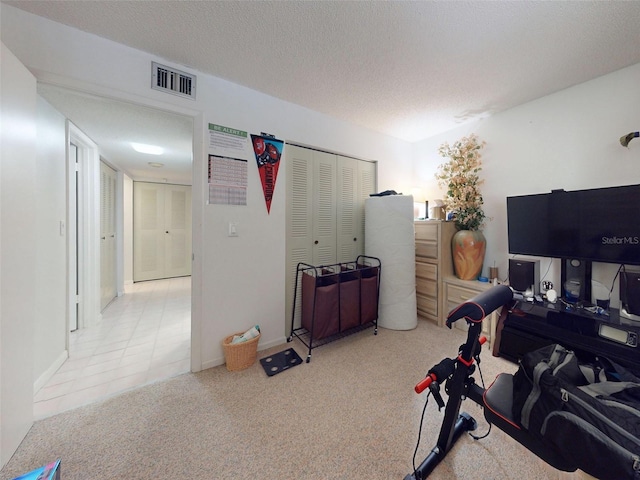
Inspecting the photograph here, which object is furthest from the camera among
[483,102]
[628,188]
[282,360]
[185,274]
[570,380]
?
[185,274]

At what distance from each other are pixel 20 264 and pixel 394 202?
9.16 feet

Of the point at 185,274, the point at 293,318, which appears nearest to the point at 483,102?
the point at 293,318

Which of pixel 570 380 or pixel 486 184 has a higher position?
pixel 486 184

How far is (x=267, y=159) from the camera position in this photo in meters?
2.15

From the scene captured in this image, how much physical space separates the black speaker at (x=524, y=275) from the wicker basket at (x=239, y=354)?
2.38m

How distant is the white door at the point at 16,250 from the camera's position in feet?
3.67

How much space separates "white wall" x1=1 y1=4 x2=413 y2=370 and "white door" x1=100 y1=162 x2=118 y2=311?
2182 millimetres

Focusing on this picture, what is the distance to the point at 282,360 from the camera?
6.62ft

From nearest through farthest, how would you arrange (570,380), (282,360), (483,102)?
1. (570,380)
2. (282,360)
3. (483,102)

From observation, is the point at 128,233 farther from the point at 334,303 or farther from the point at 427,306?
the point at 427,306

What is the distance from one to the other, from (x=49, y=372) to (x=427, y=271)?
358 centimetres

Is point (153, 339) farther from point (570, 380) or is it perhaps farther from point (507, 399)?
point (570, 380)

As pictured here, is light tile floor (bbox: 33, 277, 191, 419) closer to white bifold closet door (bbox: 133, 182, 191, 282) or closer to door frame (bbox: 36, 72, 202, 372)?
door frame (bbox: 36, 72, 202, 372)

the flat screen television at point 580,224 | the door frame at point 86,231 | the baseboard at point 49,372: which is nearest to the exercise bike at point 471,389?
the flat screen television at point 580,224
